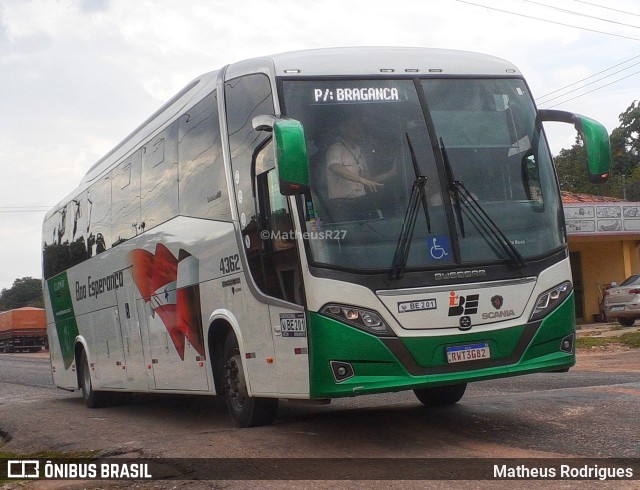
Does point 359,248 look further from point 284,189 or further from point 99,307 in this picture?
point 99,307

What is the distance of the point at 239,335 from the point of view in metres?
9.59

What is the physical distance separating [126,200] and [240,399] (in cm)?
459

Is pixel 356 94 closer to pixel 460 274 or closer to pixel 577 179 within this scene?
pixel 460 274

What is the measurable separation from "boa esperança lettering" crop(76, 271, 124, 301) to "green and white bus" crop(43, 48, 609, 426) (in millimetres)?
3844

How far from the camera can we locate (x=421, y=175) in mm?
8438

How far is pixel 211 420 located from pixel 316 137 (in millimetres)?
4781

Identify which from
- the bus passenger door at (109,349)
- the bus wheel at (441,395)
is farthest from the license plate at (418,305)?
the bus passenger door at (109,349)

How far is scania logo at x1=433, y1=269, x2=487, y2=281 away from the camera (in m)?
8.20

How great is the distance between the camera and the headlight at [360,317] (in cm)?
799

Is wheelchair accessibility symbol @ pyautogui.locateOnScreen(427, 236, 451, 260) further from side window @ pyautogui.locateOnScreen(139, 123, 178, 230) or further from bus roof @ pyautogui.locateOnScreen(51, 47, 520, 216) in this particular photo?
side window @ pyautogui.locateOnScreen(139, 123, 178, 230)

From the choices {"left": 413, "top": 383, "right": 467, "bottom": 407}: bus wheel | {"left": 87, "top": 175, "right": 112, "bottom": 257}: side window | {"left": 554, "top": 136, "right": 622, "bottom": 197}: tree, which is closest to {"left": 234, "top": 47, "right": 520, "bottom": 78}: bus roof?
{"left": 413, "top": 383, "right": 467, "bottom": 407}: bus wheel

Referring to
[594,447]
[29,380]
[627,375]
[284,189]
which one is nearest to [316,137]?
[284,189]

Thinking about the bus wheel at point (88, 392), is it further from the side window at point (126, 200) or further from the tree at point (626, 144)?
the tree at point (626, 144)

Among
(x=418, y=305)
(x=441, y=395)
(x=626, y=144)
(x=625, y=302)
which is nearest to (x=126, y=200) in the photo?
(x=441, y=395)
